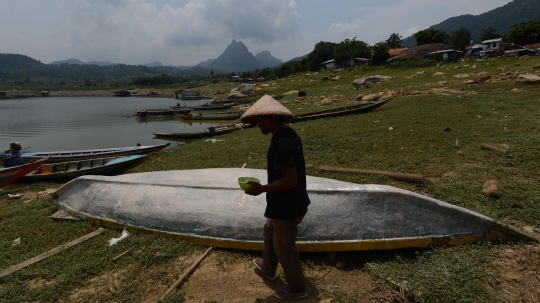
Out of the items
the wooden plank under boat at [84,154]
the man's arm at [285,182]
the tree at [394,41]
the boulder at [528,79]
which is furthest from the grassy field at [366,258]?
the tree at [394,41]

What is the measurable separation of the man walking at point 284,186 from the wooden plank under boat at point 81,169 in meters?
7.92

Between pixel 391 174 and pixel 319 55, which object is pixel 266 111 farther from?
pixel 319 55

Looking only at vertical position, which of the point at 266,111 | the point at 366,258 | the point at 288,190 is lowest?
the point at 366,258

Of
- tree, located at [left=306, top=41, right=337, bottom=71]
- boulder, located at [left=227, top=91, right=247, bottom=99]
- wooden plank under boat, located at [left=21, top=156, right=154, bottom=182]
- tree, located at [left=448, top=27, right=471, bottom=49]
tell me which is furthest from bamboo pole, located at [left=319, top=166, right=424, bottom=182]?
tree, located at [left=448, top=27, right=471, bottom=49]

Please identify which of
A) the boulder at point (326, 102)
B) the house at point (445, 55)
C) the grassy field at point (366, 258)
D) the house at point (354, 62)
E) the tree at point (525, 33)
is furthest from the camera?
the house at point (354, 62)

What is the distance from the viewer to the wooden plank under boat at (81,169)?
29.9 feet

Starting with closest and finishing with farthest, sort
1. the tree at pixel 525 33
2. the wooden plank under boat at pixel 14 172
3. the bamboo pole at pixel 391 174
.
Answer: the bamboo pole at pixel 391 174
the wooden plank under boat at pixel 14 172
the tree at pixel 525 33

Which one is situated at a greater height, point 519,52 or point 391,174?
point 519,52

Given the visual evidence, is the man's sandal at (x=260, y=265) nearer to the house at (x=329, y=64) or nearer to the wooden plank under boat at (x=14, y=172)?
the wooden plank under boat at (x=14, y=172)

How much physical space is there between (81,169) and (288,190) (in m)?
9.03

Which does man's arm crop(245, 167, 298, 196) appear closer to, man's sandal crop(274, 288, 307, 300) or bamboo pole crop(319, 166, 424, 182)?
man's sandal crop(274, 288, 307, 300)

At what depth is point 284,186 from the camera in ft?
8.73

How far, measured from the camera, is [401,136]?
9.16 meters

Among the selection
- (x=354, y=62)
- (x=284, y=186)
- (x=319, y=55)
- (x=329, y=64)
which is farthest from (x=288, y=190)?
(x=319, y=55)
